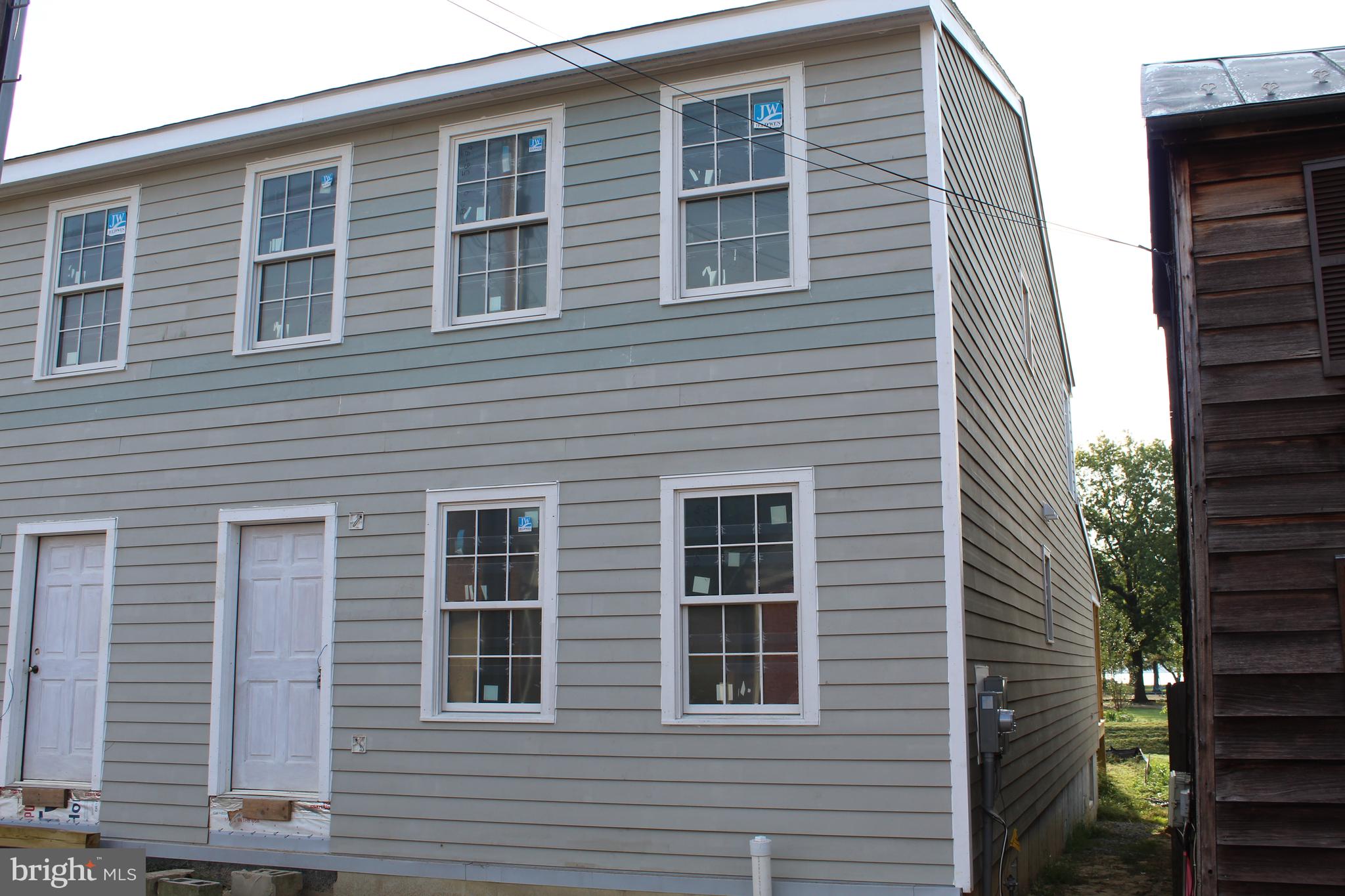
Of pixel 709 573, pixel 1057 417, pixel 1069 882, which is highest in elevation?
pixel 1057 417

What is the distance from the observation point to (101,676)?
8695 mm

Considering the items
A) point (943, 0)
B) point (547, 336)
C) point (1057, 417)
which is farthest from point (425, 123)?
point (1057, 417)

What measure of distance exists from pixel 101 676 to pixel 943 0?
26.1 ft

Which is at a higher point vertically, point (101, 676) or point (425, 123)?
point (425, 123)

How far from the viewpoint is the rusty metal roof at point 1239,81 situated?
527 cm

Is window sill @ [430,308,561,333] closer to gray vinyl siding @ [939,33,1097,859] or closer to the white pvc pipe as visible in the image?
gray vinyl siding @ [939,33,1097,859]

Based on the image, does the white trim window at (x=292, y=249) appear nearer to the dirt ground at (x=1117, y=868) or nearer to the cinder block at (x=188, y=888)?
the cinder block at (x=188, y=888)

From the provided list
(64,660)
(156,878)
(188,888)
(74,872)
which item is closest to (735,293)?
(188,888)

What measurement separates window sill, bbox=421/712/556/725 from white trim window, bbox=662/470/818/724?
2.81ft

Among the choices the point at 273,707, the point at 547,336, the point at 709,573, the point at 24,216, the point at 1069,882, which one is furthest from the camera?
the point at 24,216

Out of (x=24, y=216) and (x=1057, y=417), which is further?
(x=1057, y=417)

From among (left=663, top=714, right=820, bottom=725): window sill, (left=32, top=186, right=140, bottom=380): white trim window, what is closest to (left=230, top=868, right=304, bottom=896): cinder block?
(left=663, top=714, right=820, bottom=725): window sill

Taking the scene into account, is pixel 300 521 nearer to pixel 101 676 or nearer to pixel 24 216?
pixel 101 676

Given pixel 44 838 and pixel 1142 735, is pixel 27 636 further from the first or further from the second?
pixel 1142 735
